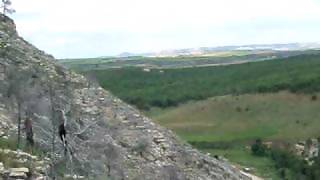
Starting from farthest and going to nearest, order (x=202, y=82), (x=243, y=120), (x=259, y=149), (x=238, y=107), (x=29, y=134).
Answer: (x=202, y=82), (x=238, y=107), (x=243, y=120), (x=259, y=149), (x=29, y=134)

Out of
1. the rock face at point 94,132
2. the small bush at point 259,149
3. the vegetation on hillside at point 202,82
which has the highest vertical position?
the rock face at point 94,132

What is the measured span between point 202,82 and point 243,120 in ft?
135

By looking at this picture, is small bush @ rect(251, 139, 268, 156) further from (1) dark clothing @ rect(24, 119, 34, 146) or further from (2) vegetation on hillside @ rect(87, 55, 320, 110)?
(1) dark clothing @ rect(24, 119, 34, 146)

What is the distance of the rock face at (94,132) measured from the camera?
2261cm

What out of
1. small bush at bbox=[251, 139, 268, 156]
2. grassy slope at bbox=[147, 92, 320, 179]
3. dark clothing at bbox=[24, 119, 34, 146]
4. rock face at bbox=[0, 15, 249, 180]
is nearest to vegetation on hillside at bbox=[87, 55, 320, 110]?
grassy slope at bbox=[147, 92, 320, 179]

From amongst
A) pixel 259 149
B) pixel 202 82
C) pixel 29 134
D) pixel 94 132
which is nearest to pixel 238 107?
pixel 259 149

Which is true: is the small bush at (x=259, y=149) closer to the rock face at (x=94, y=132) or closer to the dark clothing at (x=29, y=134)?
the rock face at (x=94, y=132)

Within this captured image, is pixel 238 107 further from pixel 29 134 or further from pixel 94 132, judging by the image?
pixel 29 134

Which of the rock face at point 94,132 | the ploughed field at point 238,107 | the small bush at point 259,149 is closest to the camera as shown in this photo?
the rock face at point 94,132

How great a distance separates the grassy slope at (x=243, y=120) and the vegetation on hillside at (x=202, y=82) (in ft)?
13.4

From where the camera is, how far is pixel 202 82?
11731 cm

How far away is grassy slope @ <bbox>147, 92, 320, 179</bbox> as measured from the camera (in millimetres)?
66250

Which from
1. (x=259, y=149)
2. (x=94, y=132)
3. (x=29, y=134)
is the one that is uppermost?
(x=29, y=134)

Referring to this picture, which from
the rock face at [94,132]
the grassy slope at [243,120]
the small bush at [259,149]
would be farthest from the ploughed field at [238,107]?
the rock face at [94,132]
